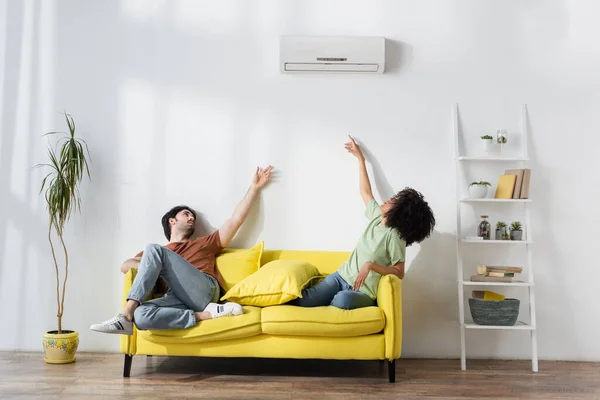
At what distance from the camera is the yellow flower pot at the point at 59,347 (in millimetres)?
4000

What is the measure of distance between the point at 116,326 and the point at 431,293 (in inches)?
83.5

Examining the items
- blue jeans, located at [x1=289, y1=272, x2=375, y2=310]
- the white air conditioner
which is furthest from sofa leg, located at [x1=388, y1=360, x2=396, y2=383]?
the white air conditioner

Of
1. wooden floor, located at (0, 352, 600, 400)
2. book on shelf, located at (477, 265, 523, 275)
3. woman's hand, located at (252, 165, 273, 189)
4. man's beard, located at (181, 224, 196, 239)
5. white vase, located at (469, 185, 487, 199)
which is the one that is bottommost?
wooden floor, located at (0, 352, 600, 400)

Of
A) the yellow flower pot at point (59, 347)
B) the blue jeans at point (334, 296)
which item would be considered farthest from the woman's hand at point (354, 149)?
the yellow flower pot at point (59, 347)

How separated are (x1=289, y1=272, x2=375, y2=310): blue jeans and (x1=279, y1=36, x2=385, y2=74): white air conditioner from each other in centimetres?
145

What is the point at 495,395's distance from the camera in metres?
3.39

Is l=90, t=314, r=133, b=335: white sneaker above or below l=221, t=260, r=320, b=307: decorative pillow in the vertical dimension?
below

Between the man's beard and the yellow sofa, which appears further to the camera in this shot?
the man's beard

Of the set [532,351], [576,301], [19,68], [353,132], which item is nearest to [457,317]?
[532,351]

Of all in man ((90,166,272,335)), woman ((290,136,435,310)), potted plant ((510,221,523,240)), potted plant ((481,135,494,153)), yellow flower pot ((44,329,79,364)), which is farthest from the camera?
potted plant ((481,135,494,153))

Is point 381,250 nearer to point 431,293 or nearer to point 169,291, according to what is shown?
point 431,293

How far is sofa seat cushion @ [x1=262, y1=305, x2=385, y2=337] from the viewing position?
3.54 m

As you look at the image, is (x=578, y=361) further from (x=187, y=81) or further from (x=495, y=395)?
(x=187, y=81)

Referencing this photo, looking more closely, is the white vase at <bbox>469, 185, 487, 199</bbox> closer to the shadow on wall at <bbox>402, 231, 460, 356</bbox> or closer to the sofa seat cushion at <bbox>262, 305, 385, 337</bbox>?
the shadow on wall at <bbox>402, 231, 460, 356</bbox>
